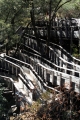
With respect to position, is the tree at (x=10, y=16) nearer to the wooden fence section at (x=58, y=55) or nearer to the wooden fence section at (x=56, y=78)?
the wooden fence section at (x=58, y=55)

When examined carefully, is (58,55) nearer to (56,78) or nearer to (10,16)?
(10,16)

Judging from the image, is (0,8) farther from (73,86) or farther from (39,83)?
(73,86)

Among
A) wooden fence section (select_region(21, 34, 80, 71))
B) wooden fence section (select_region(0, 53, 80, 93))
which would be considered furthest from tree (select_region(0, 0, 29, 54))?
wooden fence section (select_region(0, 53, 80, 93))

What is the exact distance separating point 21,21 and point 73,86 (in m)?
10.2

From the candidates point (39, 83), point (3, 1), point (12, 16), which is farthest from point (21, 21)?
point (39, 83)

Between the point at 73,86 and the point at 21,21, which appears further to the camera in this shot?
the point at 21,21

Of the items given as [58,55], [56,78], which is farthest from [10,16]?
[56,78]

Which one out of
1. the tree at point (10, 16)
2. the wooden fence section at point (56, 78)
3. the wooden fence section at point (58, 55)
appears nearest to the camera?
the wooden fence section at point (56, 78)

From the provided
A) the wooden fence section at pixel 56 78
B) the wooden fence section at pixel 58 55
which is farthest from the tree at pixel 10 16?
the wooden fence section at pixel 56 78

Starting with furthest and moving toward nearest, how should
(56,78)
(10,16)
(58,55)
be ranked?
1. (10,16)
2. (58,55)
3. (56,78)

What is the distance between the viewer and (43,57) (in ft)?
67.9

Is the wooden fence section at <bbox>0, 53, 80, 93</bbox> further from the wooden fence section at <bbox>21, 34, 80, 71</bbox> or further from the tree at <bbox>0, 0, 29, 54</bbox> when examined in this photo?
the tree at <bbox>0, 0, 29, 54</bbox>

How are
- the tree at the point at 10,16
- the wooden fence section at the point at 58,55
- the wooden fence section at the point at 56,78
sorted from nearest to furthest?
the wooden fence section at the point at 56,78 → the wooden fence section at the point at 58,55 → the tree at the point at 10,16

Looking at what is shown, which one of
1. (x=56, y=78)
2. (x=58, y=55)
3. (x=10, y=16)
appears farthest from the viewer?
(x=10, y=16)
